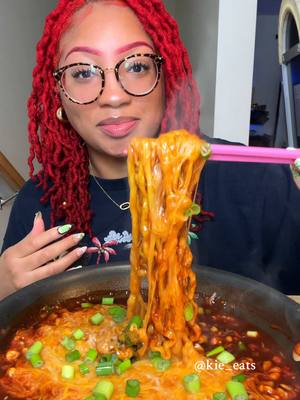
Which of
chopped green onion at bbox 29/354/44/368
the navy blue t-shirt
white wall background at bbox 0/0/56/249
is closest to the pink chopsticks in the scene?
chopped green onion at bbox 29/354/44/368

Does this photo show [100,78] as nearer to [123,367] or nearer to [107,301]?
[107,301]

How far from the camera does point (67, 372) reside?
0.91m

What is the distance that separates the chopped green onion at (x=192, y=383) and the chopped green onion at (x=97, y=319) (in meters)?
0.29

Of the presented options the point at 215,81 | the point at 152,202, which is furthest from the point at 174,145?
the point at 215,81

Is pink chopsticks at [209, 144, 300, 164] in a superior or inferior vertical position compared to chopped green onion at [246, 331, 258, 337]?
superior

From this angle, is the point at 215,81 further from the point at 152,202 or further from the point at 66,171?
the point at 152,202

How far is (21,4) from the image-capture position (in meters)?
3.47

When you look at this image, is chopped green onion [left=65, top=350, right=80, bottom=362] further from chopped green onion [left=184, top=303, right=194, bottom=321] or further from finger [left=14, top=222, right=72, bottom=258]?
finger [left=14, top=222, right=72, bottom=258]

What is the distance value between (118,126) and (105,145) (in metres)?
0.11

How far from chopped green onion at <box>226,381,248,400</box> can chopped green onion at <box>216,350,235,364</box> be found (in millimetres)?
69

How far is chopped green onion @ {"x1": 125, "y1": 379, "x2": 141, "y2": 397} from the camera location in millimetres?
Result: 855

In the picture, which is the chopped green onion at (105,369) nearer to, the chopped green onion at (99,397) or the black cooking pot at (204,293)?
the chopped green onion at (99,397)

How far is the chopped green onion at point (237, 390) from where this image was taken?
0.83 m

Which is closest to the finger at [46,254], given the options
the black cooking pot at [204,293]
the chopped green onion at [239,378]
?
the black cooking pot at [204,293]
